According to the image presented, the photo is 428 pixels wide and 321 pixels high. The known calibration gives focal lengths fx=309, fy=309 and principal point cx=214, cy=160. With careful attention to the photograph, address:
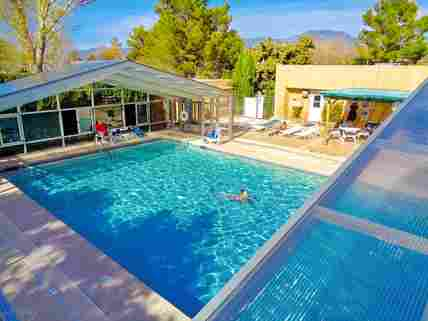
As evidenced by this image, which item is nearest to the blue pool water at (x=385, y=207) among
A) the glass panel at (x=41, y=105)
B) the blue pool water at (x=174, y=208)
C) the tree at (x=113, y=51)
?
the blue pool water at (x=174, y=208)

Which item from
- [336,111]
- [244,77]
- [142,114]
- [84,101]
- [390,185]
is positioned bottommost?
[142,114]

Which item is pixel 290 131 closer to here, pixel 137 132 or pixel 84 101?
pixel 137 132

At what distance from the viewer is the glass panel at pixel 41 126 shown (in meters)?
14.2

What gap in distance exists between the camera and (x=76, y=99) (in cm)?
1560

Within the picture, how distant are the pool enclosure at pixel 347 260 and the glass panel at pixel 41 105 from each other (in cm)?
1486

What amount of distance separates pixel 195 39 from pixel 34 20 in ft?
43.0

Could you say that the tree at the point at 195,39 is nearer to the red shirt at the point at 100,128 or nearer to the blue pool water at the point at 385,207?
the red shirt at the point at 100,128

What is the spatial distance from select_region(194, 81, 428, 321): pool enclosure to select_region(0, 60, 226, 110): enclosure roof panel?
10.0 meters

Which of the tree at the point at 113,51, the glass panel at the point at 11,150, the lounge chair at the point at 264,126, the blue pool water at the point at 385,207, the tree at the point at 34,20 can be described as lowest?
the glass panel at the point at 11,150

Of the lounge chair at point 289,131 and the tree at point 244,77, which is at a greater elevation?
the tree at point 244,77

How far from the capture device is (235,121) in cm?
2228

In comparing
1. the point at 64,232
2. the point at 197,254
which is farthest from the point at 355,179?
the point at 64,232

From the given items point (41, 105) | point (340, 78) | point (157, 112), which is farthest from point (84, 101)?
point (340, 78)

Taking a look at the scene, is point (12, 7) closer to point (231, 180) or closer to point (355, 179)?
point (231, 180)
